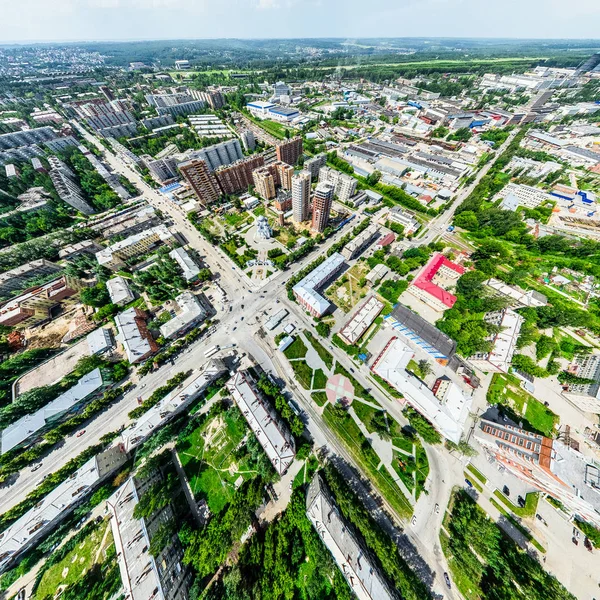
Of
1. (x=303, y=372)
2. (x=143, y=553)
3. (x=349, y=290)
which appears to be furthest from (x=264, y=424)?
(x=349, y=290)

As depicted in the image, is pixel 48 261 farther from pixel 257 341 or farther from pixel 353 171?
pixel 353 171

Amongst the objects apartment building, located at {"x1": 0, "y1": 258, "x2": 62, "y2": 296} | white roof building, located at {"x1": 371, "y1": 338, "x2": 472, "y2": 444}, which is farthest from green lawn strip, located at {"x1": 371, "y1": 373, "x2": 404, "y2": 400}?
apartment building, located at {"x1": 0, "y1": 258, "x2": 62, "y2": 296}

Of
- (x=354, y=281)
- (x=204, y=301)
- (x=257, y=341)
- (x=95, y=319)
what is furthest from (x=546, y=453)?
(x=95, y=319)

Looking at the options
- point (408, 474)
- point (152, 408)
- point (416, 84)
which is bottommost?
point (408, 474)

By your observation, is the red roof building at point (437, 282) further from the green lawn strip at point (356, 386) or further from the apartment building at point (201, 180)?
the apartment building at point (201, 180)

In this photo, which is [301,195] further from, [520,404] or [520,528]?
[520,528]

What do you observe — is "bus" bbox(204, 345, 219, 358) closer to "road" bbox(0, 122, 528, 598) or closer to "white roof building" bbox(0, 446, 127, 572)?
"road" bbox(0, 122, 528, 598)

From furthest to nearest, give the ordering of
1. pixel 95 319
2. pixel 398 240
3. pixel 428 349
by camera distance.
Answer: pixel 398 240
pixel 95 319
pixel 428 349
